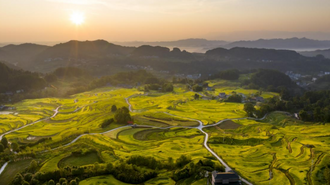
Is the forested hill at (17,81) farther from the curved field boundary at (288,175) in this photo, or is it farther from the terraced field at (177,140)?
the curved field boundary at (288,175)

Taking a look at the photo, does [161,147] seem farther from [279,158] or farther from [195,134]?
[279,158]

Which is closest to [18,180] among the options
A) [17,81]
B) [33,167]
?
[33,167]

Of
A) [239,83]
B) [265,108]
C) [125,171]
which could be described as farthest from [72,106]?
[239,83]

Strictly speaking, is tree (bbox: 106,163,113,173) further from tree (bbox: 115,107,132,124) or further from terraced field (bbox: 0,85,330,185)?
tree (bbox: 115,107,132,124)

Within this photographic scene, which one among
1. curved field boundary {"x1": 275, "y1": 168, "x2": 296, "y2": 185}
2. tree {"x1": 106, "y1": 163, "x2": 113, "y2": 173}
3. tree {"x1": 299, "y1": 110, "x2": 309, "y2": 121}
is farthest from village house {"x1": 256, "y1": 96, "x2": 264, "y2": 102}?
tree {"x1": 106, "y1": 163, "x2": 113, "y2": 173}

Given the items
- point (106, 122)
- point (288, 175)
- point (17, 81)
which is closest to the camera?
point (288, 175)

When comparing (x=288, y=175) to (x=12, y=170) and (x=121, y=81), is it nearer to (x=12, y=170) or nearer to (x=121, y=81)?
(x=12, y=170)

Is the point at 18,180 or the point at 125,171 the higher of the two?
the point at 18,180
